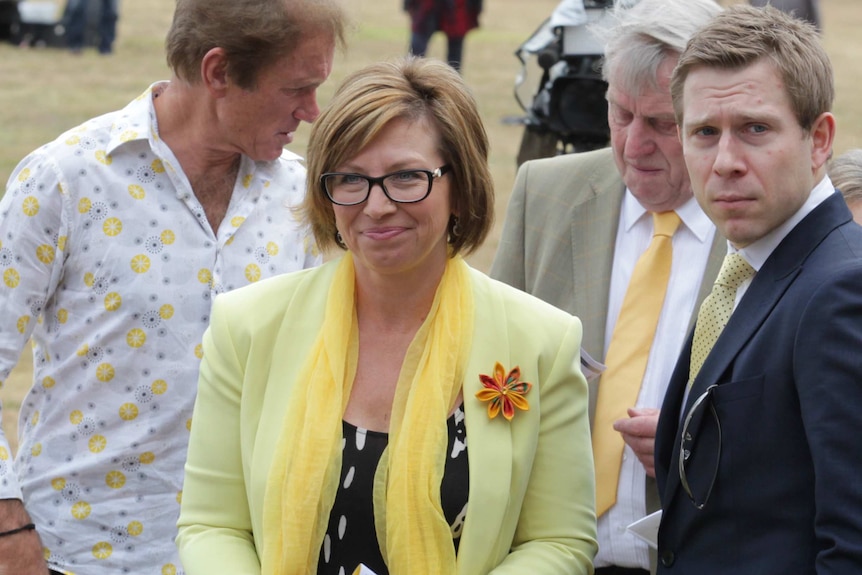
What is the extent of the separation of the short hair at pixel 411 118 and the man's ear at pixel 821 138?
2.29 feet

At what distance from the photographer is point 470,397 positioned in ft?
7.97

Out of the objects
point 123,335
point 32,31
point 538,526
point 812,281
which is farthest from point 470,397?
point 32,31

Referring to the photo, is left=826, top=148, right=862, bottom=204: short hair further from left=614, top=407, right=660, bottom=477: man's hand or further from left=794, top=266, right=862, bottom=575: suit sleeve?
left=794, top=266, right=862, bottom=575: suit sleeve

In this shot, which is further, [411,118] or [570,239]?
[570,239]

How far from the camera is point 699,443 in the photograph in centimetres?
217

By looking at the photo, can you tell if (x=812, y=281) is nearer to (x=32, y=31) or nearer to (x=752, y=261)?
(x=752, y=261)

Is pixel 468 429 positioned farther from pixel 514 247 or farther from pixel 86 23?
pixel 86 23

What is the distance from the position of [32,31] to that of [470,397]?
1730 cm

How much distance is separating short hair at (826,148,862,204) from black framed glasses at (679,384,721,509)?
0.93 metres

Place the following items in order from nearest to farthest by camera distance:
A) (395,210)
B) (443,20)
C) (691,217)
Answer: (395,210) → (691,217) → (443,20)

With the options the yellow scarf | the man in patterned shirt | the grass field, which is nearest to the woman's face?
the yellow scarf

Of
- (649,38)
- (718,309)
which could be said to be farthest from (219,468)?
(649,38)

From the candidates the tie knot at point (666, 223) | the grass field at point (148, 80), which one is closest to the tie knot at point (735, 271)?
the tie knot at point (666, 223)

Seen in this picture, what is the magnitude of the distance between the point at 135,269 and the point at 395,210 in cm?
82
